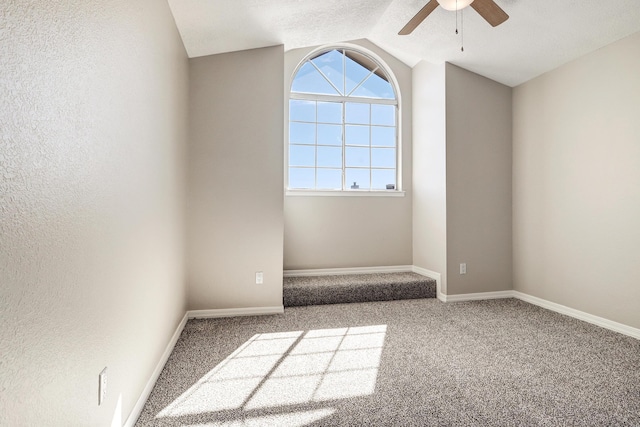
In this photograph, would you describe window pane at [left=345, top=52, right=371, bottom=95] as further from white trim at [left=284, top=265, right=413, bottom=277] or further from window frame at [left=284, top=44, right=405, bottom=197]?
white trim at [left=284, top=265, right=413, bottom=277]

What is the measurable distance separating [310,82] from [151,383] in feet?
11.7

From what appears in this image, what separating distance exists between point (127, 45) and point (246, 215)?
68.5 inches

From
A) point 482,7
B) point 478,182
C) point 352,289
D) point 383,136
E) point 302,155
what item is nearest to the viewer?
point 482,7

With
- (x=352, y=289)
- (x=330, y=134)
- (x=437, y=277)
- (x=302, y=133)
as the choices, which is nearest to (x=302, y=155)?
(x=302, y=133)

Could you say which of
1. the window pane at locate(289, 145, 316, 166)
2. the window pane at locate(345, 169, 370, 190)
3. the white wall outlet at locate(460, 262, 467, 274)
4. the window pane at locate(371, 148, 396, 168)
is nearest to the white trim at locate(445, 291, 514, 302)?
the white wall outlet at locate(460, 262, 467, 274)

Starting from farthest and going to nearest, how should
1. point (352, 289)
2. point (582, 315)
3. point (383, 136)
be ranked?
point (383, 136), point (352, 289), point (582, 315)

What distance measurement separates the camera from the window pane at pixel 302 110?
13.3 feet

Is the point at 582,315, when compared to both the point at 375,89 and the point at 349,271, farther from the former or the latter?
the point at 375,89

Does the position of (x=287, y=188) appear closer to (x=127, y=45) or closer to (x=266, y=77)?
(x=266, y=77)

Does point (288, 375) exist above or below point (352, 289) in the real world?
below

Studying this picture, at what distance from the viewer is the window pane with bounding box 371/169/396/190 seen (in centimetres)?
423

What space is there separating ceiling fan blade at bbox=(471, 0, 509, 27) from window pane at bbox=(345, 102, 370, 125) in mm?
1987

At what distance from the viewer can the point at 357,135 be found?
166 inches

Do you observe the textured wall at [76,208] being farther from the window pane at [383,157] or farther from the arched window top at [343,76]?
the window pane at [383,157]
